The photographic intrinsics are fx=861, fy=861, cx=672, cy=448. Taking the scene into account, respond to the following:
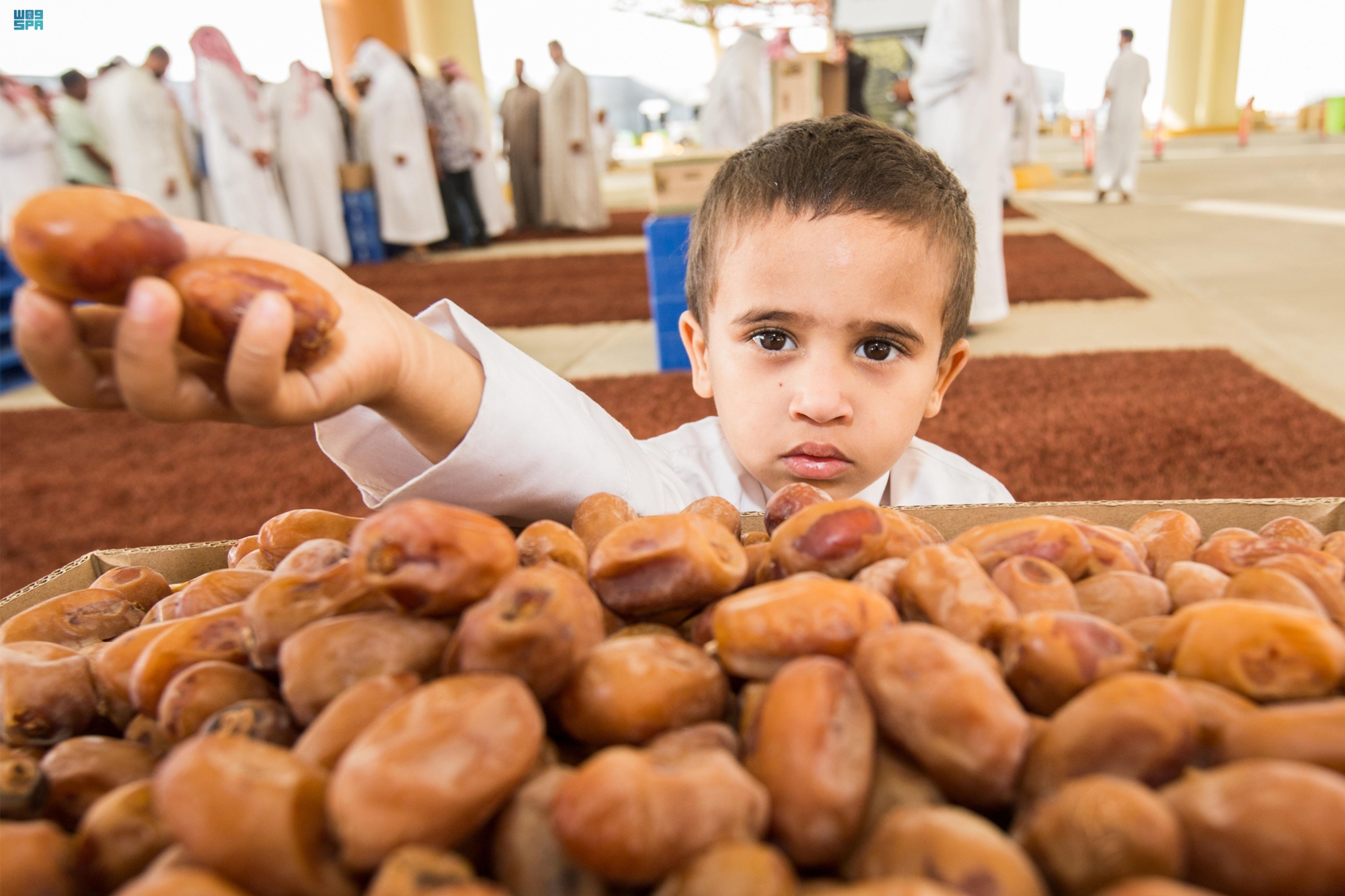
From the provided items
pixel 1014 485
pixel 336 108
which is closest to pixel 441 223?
pixel 336 108

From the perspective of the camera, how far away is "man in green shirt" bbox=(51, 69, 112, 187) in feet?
17.8

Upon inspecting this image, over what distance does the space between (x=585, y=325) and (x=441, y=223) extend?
3643 mm

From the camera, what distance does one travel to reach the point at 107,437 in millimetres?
2887

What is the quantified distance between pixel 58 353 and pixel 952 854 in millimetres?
504

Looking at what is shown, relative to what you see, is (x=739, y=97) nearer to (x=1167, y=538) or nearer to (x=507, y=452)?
(x=507, y=452)

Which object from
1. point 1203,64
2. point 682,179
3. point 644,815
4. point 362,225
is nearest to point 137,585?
point 644,815

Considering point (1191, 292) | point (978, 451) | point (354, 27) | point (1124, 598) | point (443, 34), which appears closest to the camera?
point (1124, 598)

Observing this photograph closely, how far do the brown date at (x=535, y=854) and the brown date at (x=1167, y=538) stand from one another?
1.53ft

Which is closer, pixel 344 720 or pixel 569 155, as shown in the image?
pixel 344 720

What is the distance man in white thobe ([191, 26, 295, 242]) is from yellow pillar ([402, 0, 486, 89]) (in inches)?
178

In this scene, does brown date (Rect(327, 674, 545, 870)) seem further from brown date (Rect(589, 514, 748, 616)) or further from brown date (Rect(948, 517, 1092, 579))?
brown date (Rect(948, 517, 1092, 579))

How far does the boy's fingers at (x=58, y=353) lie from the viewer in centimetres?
45

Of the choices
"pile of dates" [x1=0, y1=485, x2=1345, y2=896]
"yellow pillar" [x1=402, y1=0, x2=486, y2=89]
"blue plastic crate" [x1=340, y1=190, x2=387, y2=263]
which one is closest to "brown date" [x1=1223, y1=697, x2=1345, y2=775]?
"pile of dates" [x1=0, y1=485, x2=1345, y2=896]

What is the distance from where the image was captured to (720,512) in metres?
0.69
